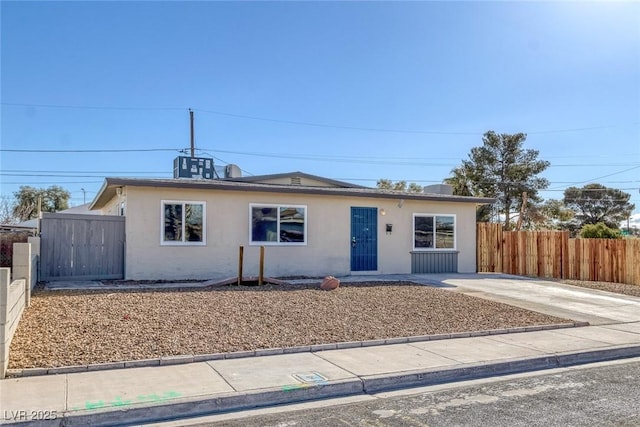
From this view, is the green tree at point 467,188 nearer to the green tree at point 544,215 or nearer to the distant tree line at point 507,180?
the distant tree line at point 507,180

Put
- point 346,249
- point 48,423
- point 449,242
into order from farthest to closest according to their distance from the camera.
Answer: point 449,242 → point 346,249 → point 48,423

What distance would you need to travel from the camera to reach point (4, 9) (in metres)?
9.92

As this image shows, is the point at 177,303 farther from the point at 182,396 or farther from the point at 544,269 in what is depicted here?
the point at 544,269

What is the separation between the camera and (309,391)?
526cm

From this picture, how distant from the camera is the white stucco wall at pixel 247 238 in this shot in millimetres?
13166

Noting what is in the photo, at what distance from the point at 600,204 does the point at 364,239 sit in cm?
4432

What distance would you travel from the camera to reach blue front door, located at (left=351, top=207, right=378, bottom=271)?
1581cm

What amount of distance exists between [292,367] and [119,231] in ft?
29.3

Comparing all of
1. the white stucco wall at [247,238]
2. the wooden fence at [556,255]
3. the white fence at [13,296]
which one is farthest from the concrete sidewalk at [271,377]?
the wooden fence at [556,255]

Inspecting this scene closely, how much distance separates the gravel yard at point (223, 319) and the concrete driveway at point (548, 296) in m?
1.06

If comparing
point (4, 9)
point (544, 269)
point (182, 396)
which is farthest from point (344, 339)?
point (544, 269)

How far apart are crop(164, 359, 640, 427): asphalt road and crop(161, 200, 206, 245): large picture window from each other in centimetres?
938

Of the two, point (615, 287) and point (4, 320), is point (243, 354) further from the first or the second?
point (615, 287)

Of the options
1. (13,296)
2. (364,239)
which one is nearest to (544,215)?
(364,239)
